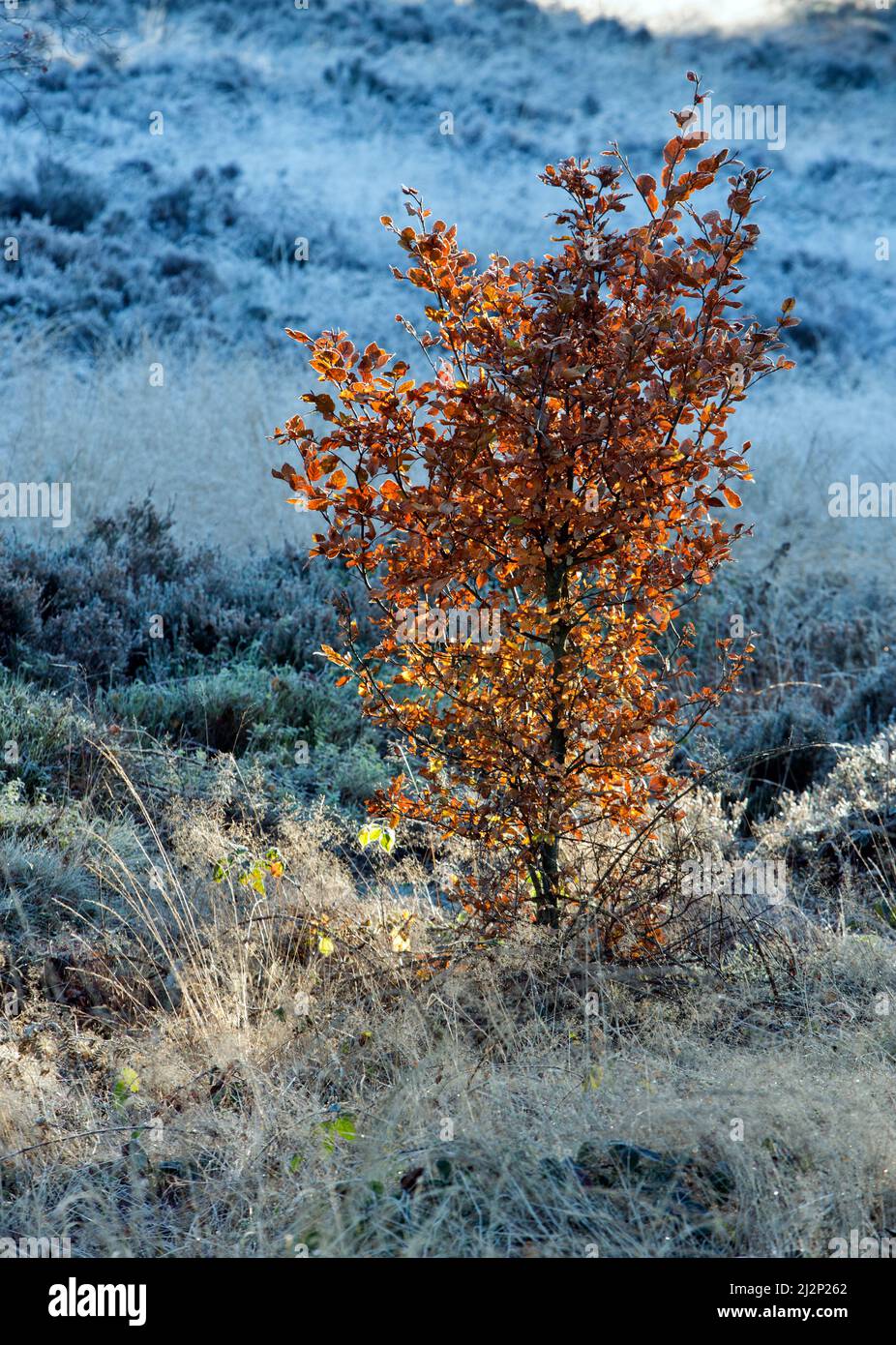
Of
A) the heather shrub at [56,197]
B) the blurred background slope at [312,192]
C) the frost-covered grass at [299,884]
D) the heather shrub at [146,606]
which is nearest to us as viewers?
the frost-covered grass at [299,884]

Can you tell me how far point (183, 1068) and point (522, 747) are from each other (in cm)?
148

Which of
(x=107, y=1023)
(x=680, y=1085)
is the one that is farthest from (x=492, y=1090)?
(x=107, y=1023)

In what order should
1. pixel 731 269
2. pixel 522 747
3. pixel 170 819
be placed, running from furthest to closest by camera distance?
pixel 170 819, pixel 522 747, pixel 731 269

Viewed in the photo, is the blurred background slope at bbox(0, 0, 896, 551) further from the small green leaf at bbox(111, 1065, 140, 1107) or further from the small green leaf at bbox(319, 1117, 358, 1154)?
the small green leaf at bbox(319, 1117, 358, 1154)

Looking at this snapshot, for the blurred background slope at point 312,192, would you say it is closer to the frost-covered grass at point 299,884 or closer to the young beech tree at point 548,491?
the frost-covered grass at point 299,884

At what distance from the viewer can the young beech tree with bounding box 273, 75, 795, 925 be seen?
342 cm

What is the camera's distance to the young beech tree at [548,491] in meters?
3.42

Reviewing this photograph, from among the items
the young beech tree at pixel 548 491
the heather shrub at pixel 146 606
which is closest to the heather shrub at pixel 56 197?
the heather shrub at pixel 146 606

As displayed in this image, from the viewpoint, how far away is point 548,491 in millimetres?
3490

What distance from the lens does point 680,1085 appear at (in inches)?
126

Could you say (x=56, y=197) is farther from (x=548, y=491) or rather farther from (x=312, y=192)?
(x=548, y=491)

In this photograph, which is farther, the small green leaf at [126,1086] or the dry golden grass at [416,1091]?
the small green leaf at [126,1086]

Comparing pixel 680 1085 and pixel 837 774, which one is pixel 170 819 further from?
pixel 837 774

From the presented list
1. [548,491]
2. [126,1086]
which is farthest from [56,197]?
[126,1086]
